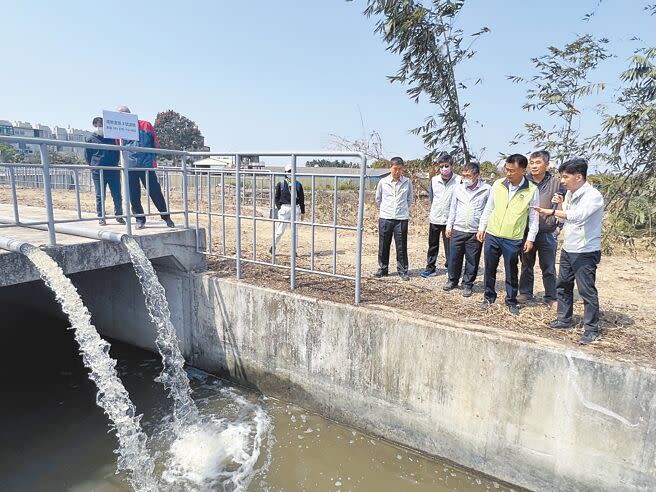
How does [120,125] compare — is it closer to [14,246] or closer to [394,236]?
[14,246]

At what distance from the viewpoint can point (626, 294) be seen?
16.5 ft

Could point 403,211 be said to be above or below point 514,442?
above

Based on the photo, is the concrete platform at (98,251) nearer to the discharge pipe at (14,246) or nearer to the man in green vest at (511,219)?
the discharge pipe at (14,246)

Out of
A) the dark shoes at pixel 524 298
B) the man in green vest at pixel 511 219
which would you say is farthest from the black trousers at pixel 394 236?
the dark shoes at pixel 524 298

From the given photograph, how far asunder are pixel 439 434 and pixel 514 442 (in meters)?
0.65

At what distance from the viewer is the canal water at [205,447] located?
11.7 ft

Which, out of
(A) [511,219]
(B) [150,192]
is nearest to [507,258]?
A: (A) [511,219]

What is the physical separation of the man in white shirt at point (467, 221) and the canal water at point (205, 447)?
2.02 meters

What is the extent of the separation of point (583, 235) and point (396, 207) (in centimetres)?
212

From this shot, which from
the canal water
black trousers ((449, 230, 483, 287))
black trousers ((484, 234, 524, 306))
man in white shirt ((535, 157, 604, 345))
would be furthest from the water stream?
man in white shirt ((535, 157, 604, 345))

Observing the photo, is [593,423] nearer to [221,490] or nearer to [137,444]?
[221,490]

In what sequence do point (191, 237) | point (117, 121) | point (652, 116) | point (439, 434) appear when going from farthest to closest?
point (652, 116)
point (191, 237)
point (117, 121)
point (439, 434)

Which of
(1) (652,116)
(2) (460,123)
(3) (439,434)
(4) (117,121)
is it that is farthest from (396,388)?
(2) (460,123)

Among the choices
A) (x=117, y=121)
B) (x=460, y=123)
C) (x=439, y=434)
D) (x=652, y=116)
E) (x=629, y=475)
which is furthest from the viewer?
(x=460, y=123)
